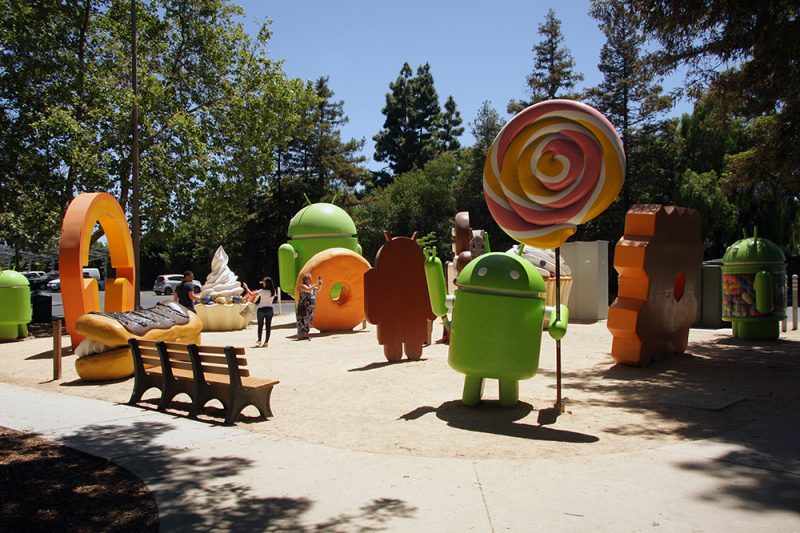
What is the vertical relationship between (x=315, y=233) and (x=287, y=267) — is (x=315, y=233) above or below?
above

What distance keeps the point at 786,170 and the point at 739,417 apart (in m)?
5.85

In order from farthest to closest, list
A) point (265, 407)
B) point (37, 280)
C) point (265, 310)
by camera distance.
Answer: point (37, 280)
point (265, 310)
point (265, 407)

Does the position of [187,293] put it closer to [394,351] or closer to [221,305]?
[221,305]

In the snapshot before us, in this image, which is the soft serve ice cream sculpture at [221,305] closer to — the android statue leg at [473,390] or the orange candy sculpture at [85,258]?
the orange candy sculpture at [85,258]

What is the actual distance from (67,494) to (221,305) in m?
Result: 12.7

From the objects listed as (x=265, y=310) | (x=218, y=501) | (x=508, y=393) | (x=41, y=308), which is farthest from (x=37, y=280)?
(x=218, y=501)

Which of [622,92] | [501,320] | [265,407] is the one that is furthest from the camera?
[622,92]

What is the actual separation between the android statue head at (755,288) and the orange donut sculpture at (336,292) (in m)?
8.06

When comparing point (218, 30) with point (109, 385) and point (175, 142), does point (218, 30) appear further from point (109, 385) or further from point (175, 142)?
point (109, 385)

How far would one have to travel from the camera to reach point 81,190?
18797 mm

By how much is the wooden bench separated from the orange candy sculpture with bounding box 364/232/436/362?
384 cm

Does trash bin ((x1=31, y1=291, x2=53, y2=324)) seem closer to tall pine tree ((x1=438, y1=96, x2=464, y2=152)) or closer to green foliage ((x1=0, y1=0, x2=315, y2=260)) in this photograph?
green foliage ((x1=0, y1=0, x2=315, y2=260))

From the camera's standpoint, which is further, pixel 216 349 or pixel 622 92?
pixel 622 92

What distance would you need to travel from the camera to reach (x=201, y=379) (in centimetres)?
745
